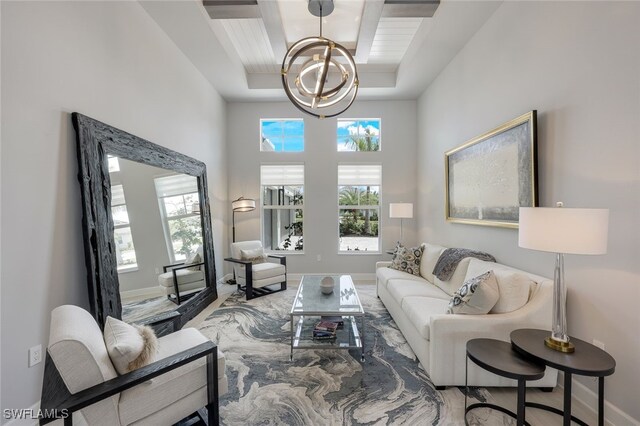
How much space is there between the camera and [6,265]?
1.63 meters

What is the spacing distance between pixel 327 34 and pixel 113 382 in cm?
418

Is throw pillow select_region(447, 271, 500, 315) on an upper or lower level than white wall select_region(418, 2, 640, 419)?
lower

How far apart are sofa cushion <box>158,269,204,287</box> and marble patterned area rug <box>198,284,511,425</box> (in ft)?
2.33

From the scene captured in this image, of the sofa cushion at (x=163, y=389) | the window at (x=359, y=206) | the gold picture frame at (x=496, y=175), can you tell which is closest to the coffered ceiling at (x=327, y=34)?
the gold picture frame at (x=496, y=175)

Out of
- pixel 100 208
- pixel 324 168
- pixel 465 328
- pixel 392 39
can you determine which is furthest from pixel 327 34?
pixel 465 328

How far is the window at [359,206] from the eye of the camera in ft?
17.9

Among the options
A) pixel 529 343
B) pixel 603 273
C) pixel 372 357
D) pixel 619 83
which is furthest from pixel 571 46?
pixel 372 357

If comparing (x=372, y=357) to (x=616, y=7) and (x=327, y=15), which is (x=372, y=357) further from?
(x=327, y=15)

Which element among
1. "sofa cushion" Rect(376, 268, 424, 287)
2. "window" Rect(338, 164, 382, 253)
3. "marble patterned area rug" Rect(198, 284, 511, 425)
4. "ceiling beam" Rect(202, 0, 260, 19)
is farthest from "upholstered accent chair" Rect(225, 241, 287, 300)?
"ceiling beam" Rect(202, 0, 260, 19)

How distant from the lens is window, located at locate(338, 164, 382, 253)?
17.9 ft

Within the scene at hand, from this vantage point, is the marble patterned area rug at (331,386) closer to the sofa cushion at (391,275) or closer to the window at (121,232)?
the sofa cushion at (391,275)

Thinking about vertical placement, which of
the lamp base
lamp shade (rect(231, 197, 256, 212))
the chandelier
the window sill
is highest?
the chandelier

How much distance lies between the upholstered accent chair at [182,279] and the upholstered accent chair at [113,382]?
1.52 meters

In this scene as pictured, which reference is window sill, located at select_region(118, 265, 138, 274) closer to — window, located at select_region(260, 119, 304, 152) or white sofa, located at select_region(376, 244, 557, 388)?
white sofa, located at select_region(376, 244, 557, 388)
